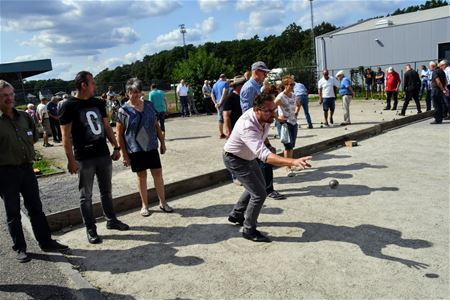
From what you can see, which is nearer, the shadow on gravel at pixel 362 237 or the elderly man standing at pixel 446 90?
the shadow on gravel at pixel 362 237

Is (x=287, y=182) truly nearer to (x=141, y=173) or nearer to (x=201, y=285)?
(x=141, y=173)

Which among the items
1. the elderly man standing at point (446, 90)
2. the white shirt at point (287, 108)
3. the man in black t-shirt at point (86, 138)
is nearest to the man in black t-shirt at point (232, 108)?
the white shirt at point (287, 108)

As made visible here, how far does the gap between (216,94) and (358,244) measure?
10.3m

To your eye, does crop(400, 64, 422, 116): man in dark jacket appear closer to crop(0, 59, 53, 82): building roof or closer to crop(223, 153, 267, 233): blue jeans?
crop(223, 153, 267, 233): blue jeans

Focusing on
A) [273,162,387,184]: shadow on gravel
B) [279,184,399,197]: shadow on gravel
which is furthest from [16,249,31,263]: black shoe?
[273,162,387,184]: shadow on gravel

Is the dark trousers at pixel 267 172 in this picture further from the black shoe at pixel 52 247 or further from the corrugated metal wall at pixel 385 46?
the corrugated metal wall at pixel 385 46

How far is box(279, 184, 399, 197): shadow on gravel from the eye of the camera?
20.6 ft

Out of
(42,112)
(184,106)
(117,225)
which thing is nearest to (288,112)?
(117,225)

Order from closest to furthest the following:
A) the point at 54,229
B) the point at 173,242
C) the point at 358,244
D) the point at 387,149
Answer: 1. the point at 358,244
2. the point at 173,242
3. the point at 54,229
4. the point at 387,149

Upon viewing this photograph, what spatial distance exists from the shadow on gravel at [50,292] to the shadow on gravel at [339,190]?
3432 mm

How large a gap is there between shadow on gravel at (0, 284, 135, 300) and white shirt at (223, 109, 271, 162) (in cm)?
185

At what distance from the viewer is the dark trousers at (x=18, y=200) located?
438 cm

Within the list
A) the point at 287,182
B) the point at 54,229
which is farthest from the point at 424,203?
the point at 54,229

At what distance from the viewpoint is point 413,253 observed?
13.7 ft
